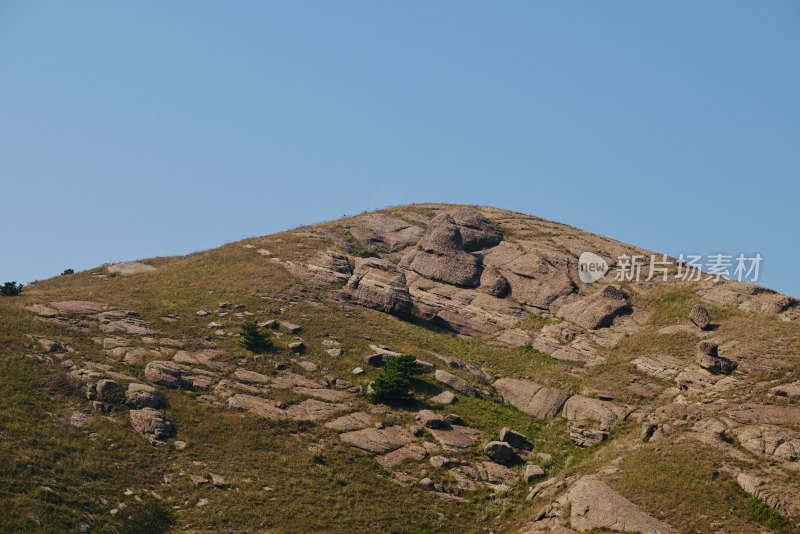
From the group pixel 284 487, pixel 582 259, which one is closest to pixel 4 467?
pixel 284 487

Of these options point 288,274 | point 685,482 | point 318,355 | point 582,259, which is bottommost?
point 685,482

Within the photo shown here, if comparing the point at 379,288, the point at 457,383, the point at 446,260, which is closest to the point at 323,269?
the point at 379,288

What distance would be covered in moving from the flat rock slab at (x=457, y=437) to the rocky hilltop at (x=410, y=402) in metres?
0.17

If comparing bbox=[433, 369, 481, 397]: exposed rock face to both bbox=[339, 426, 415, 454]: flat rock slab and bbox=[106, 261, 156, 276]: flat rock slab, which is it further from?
bbox=[106, 261, 156, 276]: flat rock slab

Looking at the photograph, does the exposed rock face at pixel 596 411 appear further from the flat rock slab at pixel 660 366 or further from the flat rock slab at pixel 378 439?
the flat rock slab at pixel 378 439

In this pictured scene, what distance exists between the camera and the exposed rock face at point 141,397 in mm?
50219

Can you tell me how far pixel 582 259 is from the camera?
273 feet

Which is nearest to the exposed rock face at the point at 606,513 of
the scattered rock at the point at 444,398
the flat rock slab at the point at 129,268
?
the scattered rock at the point at 444,398

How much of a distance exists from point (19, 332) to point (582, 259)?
58.6m

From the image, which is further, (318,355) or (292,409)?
(318,355)

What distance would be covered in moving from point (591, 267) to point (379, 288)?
83.7 feet

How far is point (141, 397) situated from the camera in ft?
165

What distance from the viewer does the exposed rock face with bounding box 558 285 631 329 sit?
71.5 meters

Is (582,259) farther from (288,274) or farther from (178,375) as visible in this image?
(178,375)
